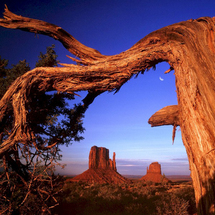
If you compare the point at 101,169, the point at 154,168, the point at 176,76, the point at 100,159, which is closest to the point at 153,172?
the point at 154,168

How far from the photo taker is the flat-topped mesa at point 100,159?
84650mm

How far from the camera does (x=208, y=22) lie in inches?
117

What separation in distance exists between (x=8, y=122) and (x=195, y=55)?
22.0 ft

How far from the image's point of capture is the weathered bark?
2025mm

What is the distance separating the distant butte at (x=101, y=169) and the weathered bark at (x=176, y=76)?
226ft

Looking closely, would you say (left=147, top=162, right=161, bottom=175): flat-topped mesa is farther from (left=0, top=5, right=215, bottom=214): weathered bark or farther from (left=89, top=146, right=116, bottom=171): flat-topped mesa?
(left=0, top=5, right=215, bottom=214): weathered bark

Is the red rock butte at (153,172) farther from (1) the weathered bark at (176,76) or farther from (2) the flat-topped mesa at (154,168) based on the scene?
(1) the weathered bark at (176,76)

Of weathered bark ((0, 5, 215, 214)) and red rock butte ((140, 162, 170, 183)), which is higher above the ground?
weathered bark ((0, 5, 215, 214))

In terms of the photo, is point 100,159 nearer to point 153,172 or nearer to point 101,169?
point 101,169

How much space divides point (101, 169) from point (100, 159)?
7.10 metres

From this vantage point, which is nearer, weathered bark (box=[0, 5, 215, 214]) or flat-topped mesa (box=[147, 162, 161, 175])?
weathered bark (box=[0, 5, 215, 214])

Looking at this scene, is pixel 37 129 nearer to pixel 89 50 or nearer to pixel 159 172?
pixel 89 50

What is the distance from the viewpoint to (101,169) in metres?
82.4

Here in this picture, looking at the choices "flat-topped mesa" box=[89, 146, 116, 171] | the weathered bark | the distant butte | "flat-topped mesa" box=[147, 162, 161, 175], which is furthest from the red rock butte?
the weathered bark
